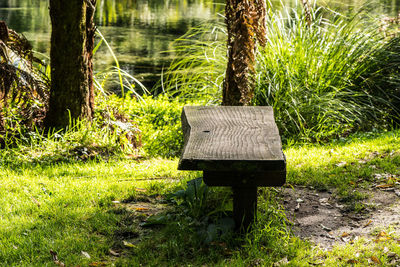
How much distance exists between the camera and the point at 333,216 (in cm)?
414

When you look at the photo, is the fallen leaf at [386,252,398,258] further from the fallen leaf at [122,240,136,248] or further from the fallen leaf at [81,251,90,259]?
the fallen leaf at [81,251,90,259]

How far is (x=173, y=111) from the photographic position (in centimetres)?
882

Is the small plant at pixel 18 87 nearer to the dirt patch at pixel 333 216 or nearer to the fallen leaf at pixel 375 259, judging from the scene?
the dirt patch at pixel 333 216

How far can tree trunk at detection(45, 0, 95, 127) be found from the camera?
6.16m

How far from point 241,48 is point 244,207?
353 cm

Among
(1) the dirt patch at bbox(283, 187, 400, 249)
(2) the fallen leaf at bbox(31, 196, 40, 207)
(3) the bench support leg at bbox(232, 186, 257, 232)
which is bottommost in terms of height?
(2) the fallen leaf at bbox(31, 196, 40, 207)

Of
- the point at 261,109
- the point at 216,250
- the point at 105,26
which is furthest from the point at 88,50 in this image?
the point at 105,26

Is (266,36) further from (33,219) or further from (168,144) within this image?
(33,219)

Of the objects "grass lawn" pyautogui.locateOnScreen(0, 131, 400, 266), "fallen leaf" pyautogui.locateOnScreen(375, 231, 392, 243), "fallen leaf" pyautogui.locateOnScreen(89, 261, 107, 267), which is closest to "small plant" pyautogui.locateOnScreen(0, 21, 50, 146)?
"grass lawn" pyautogui.locateOnScreen(0, 131, 400, 266)

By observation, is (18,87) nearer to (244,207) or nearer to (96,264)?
(96,264)

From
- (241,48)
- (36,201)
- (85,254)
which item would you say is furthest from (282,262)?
(241,48)

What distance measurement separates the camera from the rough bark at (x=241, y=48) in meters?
6.54

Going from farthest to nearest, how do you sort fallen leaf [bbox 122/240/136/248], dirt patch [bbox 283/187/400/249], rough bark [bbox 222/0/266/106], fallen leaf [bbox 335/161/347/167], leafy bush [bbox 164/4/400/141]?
leafy bush [bbox 164/4/400/141], rough bark [bbox 222/0/266/106], fallen leaf [bbox 335/161/347/167], dirt patch [bbox 283/187/400/249], fallen leaf [bbox 122/240/136/248]

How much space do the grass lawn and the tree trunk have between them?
933mm
